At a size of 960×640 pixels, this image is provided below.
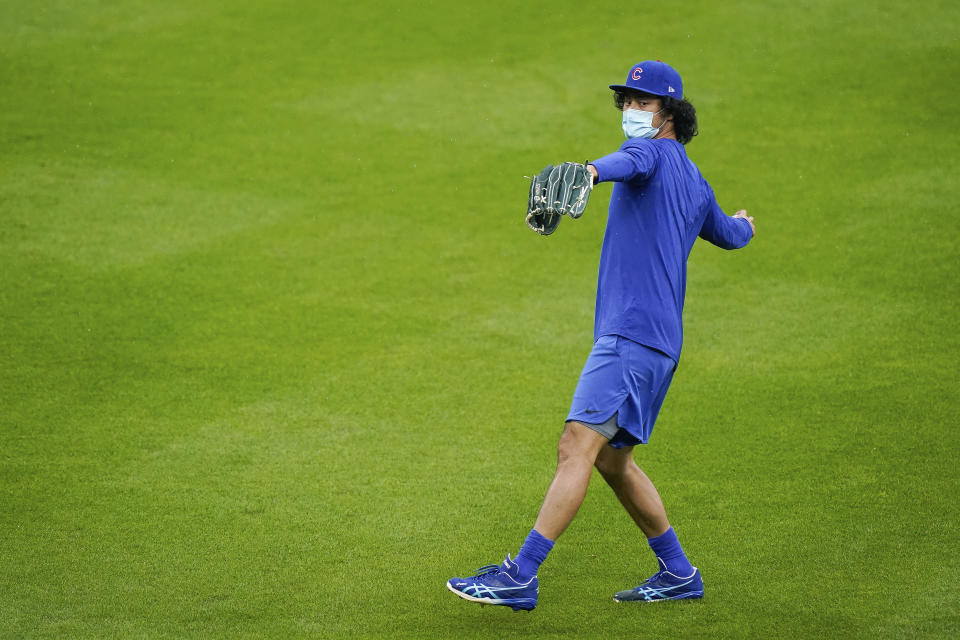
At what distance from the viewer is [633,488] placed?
4.42 meters

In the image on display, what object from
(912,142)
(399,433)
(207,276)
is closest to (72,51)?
(207,276)

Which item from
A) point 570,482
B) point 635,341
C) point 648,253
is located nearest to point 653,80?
point 648,253

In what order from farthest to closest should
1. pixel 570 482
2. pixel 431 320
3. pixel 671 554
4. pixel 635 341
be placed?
pixel 431 320 < pixel 671 554 < pixel 635 341 < pixel 570 482

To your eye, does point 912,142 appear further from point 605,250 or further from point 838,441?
point 605,250

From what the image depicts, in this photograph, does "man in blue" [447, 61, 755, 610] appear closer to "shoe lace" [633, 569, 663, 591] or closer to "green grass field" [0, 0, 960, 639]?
"shoe lace" [633, 569, 663, 591]

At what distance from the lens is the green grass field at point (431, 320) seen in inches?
183

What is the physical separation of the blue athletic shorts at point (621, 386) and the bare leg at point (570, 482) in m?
0.06

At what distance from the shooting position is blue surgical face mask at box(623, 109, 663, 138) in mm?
4402

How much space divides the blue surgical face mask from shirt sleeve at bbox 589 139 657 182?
0.21 m

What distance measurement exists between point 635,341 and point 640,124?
37.0 inches

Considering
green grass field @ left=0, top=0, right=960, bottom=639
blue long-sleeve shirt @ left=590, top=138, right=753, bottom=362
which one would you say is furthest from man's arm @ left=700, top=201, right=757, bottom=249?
green grass field @ left=0, top=0, right=960, bottom=639

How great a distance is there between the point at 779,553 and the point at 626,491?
931 mm

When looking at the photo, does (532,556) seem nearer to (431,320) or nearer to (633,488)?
(633,488)

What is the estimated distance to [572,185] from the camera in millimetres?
3770
